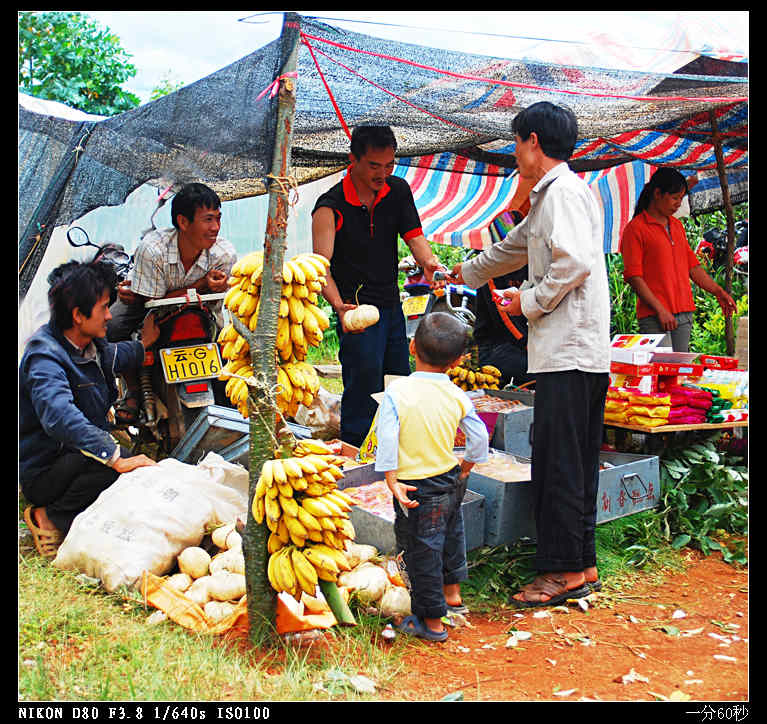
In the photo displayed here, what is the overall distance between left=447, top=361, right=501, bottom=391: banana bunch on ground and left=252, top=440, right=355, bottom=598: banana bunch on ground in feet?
8.91

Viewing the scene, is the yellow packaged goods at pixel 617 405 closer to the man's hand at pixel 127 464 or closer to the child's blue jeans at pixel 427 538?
the child's blue jeans at pixel 427 538

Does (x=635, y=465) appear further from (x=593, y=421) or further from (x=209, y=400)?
(x=209, y=400)

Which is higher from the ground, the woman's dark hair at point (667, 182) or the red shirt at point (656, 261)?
the woman's dark hair at point (667, 182)

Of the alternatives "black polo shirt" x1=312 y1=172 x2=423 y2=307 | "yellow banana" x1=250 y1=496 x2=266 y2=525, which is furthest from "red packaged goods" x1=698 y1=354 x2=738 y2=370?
"yellow banana" x1=250 y1=496 x2=266 y2=525

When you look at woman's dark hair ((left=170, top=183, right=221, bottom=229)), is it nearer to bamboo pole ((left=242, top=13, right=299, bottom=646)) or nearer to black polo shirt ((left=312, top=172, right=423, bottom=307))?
black polo shirt ((left=312, top=172, right=423, bottom=307))

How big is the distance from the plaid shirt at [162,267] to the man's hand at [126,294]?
0.08 m

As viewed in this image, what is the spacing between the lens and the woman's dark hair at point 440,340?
3.17 m

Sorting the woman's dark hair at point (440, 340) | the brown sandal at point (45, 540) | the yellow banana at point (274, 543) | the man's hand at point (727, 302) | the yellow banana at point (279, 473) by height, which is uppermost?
the man's hand at point (727, 302)

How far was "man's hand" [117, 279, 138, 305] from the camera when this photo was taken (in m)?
4.93

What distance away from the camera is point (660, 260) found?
567 cm

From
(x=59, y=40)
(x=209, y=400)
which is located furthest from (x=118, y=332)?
(x=59, y=40)

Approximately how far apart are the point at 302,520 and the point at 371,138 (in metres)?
2.63

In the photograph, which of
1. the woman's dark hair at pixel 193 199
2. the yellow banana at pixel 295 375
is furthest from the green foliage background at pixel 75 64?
the yellow banana at pixel 295 375

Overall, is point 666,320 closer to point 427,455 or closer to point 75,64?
point 427,455
